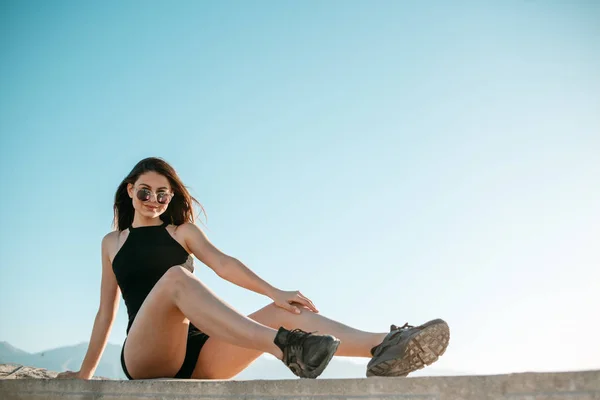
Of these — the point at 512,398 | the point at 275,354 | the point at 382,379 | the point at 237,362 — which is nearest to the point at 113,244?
the point at 237,362

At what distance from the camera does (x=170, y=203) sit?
4082 mm

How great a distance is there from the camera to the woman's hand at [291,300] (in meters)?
3.27

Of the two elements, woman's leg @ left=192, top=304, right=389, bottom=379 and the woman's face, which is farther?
the woman's face

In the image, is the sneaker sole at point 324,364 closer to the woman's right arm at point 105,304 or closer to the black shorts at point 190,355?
the black shorts at point 190,355

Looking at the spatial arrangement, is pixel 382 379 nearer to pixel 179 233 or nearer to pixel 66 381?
pixel 66 381

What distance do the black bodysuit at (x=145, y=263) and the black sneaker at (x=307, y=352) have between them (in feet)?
3.21

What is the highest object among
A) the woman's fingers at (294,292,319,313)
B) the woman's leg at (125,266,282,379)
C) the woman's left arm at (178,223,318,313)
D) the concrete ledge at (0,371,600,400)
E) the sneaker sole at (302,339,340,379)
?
the woman's left arm at (178,223,318,313)

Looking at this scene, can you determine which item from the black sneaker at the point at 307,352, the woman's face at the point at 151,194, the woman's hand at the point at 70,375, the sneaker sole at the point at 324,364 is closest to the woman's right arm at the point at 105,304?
the woman's hand at the point at 70,375

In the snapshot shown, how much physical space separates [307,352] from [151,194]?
188cm

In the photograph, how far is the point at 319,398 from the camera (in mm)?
2229

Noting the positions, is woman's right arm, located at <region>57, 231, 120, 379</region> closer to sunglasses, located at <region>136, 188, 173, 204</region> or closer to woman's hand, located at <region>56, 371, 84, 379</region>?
woman's hand, located at <region>56, 371, 84, 379</region>

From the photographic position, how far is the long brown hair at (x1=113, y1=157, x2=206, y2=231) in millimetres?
3988

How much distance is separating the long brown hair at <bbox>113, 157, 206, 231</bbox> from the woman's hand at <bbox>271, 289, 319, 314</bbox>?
1.15 m

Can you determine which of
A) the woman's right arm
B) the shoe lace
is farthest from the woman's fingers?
the woman's right arm
